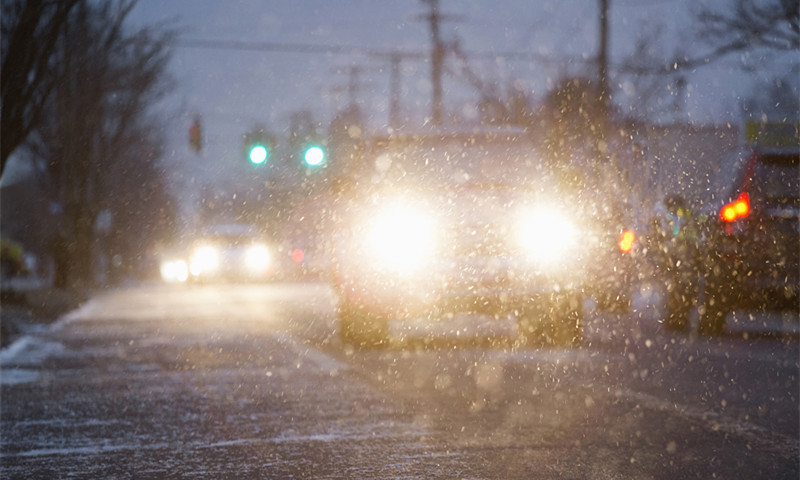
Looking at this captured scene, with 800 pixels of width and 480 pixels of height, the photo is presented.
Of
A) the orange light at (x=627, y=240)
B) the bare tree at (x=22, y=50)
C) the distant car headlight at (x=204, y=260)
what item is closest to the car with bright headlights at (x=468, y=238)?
the orange light at (x=627, y=240)

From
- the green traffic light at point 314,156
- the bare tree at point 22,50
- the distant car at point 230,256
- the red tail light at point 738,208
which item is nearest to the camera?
the red tail light at point 738,208

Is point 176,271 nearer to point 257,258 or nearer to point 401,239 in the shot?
point 257,258

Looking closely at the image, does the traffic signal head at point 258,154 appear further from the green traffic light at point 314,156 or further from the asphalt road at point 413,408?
the asphalt road at point 413,408

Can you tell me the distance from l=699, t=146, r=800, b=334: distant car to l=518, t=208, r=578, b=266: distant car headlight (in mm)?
1616

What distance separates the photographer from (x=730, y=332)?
14.2 meters

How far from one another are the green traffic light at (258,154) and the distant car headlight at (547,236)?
14541 millimetres

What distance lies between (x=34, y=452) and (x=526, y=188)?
23.3 feet

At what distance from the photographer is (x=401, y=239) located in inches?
508

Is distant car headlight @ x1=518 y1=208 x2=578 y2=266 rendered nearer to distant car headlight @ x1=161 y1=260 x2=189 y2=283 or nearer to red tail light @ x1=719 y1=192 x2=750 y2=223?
red tail light @ x1=719 y1=192 x2=750 y2=223

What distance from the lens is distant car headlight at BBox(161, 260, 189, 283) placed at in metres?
53.6

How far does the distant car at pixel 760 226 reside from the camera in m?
12.6

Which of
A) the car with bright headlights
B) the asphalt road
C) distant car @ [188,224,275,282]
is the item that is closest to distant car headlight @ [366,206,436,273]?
the car with bright headlights

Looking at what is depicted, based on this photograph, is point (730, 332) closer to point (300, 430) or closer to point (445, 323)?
point (445, 323)

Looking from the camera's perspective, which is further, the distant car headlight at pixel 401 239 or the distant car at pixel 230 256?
the distant car at pixel 230 256
